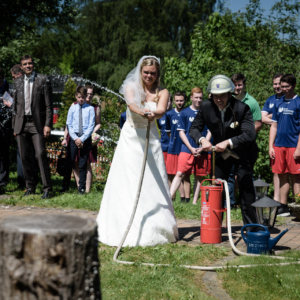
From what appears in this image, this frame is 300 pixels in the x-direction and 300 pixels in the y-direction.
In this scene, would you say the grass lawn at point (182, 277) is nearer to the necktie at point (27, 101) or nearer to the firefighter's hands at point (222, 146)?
the firefighter's hands at point (222, 146)

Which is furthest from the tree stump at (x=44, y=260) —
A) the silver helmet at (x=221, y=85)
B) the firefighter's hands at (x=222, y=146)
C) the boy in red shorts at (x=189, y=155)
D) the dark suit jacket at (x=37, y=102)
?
the dark suit jacket at (x=37, y=102)

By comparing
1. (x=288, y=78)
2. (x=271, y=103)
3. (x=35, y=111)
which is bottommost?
(x=35, y=111)

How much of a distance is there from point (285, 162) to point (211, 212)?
2729 millimetres

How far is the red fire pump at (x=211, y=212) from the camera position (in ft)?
16.7

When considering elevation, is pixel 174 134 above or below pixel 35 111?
below

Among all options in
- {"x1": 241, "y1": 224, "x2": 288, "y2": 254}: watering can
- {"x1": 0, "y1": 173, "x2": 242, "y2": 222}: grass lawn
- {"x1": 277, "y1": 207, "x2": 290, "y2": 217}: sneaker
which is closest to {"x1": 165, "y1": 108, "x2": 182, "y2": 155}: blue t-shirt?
{"x1": 0, "y1": 173, "x2": 242, "y2": 222}: grass lawn

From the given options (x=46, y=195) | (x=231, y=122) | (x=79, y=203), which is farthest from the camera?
(x=46, y=195)

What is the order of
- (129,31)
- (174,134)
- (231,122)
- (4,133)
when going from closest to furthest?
(231,122)
(174,134)
(4,133)
(129,31)

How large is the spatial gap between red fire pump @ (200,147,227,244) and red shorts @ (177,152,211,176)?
2806 mm

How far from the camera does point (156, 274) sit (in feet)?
12.8

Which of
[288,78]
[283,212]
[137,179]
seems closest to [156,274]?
[137,179]

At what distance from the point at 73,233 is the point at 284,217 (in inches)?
231

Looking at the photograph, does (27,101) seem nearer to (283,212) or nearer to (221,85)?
(221,85)

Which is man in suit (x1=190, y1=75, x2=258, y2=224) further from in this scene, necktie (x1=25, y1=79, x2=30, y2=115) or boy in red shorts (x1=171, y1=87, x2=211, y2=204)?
necktie (x1=25, y1=79, x2=30, y2=115)
